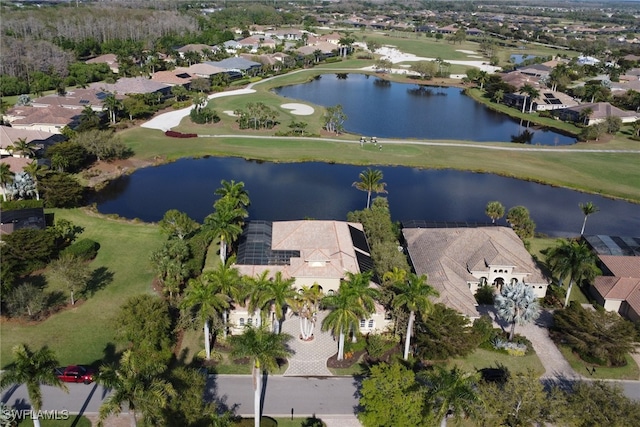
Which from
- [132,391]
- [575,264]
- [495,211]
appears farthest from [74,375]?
[495,211]

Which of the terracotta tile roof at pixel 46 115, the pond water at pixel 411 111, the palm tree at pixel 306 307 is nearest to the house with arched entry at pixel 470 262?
the palm tree at pixel 306 307

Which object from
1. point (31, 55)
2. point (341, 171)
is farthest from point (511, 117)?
point (31, 55)

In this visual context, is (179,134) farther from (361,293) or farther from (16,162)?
(361,293)

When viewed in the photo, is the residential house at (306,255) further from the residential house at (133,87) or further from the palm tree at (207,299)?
the residential house at (133,87)

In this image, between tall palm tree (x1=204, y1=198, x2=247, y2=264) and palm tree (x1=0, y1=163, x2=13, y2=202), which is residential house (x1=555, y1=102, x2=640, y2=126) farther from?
palm tree (x1=0, y1=163, x2=13, y2=202)

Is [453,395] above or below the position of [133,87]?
below

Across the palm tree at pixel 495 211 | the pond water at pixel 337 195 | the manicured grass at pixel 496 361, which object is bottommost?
the manicured grass at pixel 496 361
